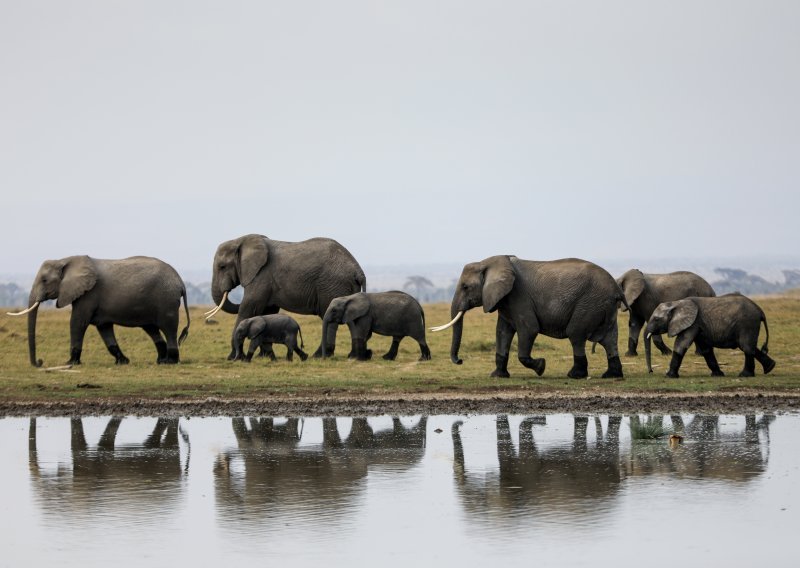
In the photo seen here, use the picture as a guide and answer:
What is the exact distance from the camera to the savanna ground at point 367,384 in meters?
20.6

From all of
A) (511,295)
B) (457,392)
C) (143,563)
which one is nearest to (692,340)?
(511,295)

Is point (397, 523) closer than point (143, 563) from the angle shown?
No

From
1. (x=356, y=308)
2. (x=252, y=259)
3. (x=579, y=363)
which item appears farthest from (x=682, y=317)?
(x=252, y=259)

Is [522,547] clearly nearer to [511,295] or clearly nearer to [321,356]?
[511,295]

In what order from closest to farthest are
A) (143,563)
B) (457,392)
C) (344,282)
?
(143,563), (457,392), (344,282)

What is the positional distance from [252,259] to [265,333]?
2.74 meters

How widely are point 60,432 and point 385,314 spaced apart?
11116mm

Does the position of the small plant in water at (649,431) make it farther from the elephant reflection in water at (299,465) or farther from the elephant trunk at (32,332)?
the elephant trunk at (32,332)

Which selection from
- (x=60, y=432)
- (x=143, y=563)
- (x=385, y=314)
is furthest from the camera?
(x=385, y=314)

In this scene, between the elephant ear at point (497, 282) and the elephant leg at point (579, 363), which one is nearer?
the elephant ear at point (497, 282)

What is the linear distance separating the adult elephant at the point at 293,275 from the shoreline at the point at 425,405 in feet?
28.9

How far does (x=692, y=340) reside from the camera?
79.5 ft

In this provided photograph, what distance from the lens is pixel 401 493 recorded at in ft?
43.6

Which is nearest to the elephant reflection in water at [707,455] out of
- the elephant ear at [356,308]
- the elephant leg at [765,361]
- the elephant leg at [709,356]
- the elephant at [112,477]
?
the elephant at [112,477]
